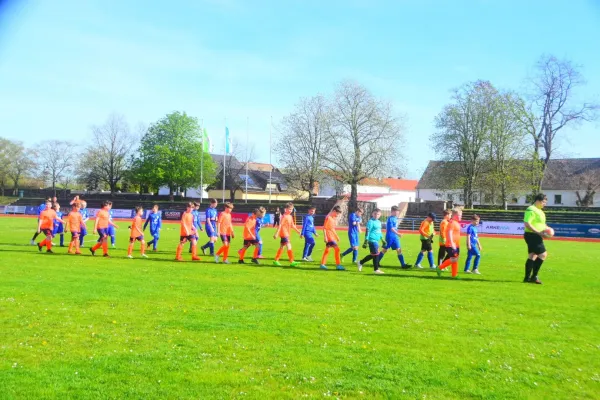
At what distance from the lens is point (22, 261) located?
1541 centimetres

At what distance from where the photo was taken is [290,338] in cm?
700

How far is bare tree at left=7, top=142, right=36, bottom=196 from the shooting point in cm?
7919

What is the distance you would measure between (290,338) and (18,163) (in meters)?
85.0

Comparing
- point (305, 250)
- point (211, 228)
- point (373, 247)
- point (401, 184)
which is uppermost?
point (401, 184)

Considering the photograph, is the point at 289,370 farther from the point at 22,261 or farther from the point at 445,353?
the point at 22,261

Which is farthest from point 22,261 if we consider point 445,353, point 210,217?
point 445,353

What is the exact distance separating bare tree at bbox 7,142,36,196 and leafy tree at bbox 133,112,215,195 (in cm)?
2038

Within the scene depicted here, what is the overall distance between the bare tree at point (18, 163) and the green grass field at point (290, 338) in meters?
76.3

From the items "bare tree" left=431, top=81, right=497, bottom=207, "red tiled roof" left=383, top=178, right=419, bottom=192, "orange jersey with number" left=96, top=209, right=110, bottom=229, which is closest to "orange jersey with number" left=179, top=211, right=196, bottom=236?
"orange jersey with number" left=96, top=209, right=110, bottom=229

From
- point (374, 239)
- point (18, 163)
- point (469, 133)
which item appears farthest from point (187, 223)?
point (18, 163)

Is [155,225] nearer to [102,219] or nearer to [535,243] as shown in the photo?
[102,219]

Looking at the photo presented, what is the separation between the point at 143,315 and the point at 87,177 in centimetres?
7687

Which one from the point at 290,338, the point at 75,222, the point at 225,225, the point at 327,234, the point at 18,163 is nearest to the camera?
the point at 290,338

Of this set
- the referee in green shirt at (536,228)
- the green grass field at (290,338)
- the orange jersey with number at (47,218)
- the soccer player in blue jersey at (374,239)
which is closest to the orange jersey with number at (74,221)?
the orange jersey with number at (47,218)
